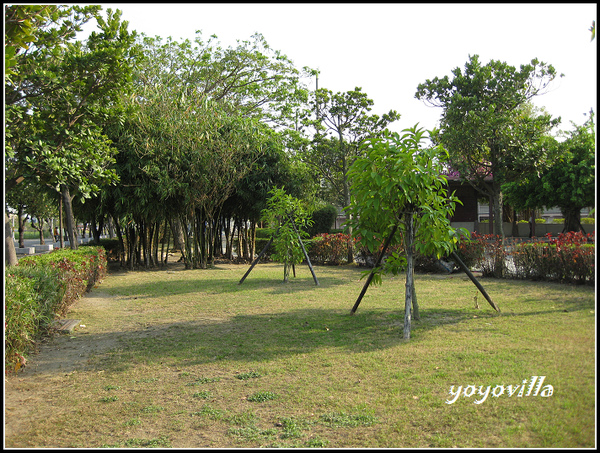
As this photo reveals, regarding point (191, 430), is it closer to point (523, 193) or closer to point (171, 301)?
point (171, 301)

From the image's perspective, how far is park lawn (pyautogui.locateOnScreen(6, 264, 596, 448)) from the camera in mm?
2682

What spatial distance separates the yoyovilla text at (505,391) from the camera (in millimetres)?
2608

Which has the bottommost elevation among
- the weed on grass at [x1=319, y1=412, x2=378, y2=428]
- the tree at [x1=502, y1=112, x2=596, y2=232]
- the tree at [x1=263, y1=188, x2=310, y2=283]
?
the weed on grass at [x1=319, y1=412, x2=378, y2=428]

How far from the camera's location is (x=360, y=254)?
1516 centimetres

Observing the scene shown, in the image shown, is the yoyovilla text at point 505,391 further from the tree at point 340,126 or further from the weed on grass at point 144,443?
the tree at point 340,126

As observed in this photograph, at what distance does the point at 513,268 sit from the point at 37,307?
946 cm

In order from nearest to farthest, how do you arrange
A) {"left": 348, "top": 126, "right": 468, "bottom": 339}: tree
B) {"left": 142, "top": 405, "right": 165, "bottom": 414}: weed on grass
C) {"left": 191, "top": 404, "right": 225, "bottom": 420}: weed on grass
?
{"left": 191, "top": 404, "right": 225, "bottom": 420}: weed on grass < {"left": 142, "top": 405, "right": 165, "bottom": 414}: weed on grass < {"left": 348, "top": 126, "right": 468, "bottom": 339}: tree

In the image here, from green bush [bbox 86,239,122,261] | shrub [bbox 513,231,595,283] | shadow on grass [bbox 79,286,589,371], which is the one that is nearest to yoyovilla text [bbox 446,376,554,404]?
shadow on grass [bbox 79,286,589,371]

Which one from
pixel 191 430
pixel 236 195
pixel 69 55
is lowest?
pixel 191 430

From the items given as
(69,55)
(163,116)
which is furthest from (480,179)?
(69,55)

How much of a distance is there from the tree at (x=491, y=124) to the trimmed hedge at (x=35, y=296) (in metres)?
10.9

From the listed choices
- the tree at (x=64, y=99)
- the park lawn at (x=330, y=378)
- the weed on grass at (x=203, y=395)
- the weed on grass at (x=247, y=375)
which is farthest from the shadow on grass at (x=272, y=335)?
the tree at (x=64, y=99)

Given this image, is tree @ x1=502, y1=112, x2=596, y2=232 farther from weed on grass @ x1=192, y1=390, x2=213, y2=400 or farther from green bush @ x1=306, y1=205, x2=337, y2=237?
weed on grass @ x1=192, y1=390, x2=213, y2=400

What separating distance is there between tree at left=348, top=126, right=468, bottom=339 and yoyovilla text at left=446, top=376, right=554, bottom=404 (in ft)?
6.30
